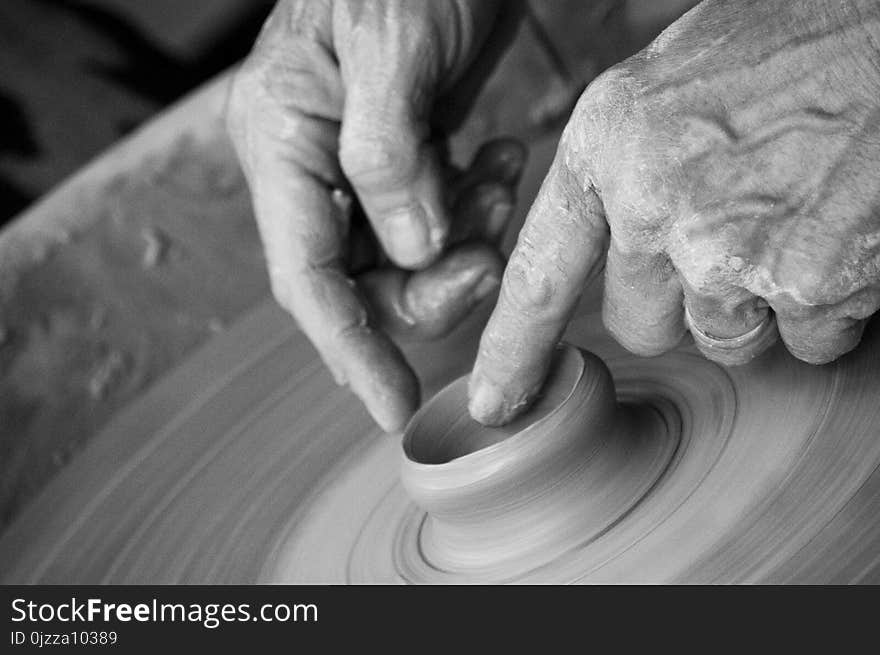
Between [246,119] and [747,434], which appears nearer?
[747,434]

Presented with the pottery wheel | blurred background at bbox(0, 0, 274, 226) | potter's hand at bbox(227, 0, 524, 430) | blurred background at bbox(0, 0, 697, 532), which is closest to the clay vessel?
the pottery wheel

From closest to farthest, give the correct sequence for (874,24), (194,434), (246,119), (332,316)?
(874,24)
(332,316)
(246,119)
(194,434)

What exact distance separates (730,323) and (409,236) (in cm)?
53

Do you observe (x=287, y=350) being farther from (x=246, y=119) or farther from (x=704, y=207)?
(x=704, y=207)

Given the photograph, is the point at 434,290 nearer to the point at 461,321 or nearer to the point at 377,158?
the point at 461,321

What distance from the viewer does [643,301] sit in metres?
1.02

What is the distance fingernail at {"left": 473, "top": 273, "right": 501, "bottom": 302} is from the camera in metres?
1.44

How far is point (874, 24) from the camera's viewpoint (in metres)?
0.89

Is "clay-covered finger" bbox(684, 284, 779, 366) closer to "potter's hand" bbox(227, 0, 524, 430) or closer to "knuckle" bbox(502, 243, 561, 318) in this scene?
"knuckle" bbox(502, 243, 561, 318)

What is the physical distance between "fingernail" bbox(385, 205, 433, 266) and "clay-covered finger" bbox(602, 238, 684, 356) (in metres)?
0.37

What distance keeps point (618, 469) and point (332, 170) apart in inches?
24.1

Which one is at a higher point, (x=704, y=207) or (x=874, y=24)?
(x=874, y=24)
